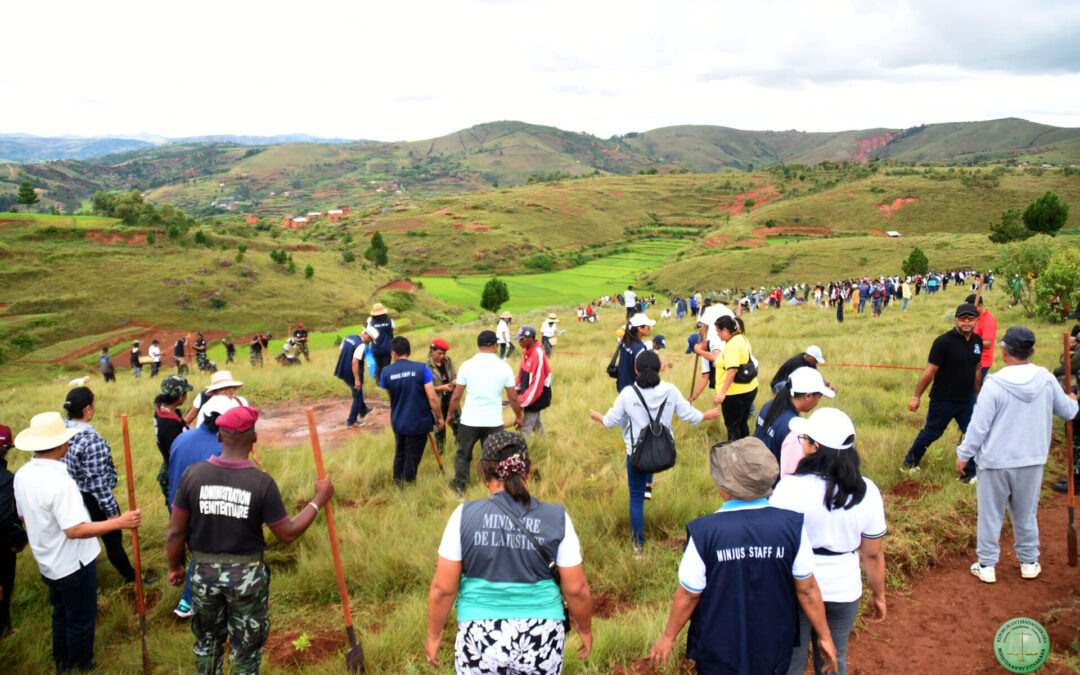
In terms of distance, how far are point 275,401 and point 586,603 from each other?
10361 millimetres

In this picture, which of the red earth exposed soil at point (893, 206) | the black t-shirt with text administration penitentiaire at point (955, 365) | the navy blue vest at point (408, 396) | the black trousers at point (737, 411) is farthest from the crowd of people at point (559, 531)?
the red earth exposed soil at point (893, 206)

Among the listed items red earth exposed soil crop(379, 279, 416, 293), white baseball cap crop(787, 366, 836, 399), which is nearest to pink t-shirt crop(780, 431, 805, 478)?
white baseball cap crop(787, 366, 836, 399)

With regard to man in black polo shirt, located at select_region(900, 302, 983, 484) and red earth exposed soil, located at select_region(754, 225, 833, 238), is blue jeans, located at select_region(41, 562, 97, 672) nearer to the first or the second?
man in black polo shirt, located at select_region(900, 302, 983, 484)

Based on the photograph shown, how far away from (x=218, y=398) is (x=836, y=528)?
14.6 feet

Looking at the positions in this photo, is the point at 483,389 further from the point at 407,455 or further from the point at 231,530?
the point at 231,530

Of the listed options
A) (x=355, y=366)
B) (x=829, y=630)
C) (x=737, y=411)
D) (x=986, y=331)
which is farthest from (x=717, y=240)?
(x=829, y=630)

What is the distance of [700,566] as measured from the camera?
8.45ft

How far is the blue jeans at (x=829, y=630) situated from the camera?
296cm

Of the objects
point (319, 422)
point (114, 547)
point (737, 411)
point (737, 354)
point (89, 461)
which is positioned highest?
point (737, 354)

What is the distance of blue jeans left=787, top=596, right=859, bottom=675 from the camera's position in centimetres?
296

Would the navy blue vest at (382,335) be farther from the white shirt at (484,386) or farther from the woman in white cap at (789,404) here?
the woman in white cap at (789,404)

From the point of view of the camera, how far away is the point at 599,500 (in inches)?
223

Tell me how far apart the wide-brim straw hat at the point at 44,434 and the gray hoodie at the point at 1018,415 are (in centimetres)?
653

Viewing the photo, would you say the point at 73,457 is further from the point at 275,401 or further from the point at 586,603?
the point at 275,401
